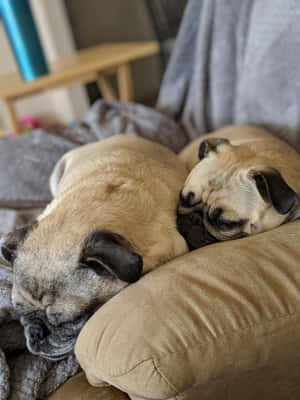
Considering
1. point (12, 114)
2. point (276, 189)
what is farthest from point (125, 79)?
point (276, 189)

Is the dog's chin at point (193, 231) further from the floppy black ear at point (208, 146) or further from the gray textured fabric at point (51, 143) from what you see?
the gray textured fabric at point (51, 143)

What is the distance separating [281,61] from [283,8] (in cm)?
22

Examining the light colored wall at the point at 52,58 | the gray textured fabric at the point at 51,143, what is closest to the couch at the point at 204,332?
the gray textured fabric at the point at 51,143

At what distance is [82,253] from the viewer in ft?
3.68

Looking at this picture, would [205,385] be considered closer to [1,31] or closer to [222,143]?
[222,143]

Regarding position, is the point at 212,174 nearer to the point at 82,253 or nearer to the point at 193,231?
the point at 193,231

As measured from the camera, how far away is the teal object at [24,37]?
280 centimetres

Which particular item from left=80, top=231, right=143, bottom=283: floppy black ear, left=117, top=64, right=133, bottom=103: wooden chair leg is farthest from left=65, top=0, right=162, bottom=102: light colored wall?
left=80, top=231, right=143, bottom=283: floppy black ear

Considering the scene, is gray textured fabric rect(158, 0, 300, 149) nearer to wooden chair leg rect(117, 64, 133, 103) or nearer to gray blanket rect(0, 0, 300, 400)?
gray blanket rect(0, 0, 300, 400)

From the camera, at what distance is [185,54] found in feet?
8.25

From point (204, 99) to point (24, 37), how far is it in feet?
4.67

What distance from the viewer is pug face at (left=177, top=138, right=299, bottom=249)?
53.4 inches

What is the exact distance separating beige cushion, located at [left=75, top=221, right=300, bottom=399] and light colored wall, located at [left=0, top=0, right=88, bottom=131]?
3831 mm

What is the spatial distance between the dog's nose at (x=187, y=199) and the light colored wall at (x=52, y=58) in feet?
11.1
